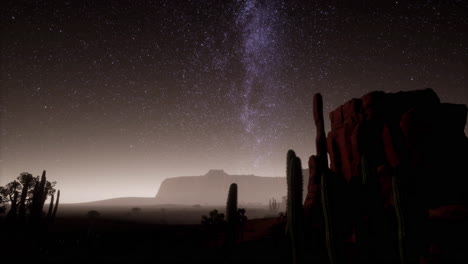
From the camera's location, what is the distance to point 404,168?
1902 cm

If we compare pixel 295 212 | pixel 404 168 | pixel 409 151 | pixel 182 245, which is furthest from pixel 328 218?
pixel 182 245

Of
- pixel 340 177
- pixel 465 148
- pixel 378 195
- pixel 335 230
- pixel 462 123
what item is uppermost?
pixel 462 123

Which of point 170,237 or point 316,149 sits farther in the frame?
point 170,237

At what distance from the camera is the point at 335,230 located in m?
7.65

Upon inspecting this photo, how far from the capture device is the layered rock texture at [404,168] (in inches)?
576

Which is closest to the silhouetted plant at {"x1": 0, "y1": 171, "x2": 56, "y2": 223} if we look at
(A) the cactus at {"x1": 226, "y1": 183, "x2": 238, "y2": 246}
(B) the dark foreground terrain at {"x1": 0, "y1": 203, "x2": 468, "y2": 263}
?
(B) the dark foreground terrain at {"x1": 0, "y1": 203, "x2": 468, "y2": 263}

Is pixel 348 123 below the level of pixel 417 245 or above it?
above

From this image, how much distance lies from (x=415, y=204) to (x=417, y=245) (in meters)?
3.73

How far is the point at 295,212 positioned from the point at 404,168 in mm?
15833

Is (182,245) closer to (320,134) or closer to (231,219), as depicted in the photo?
(320,134)

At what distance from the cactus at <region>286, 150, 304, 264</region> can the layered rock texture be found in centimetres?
605

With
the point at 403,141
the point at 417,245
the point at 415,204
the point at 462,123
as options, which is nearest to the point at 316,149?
the point at 403,141

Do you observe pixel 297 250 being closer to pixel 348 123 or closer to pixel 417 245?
pixel 417 245

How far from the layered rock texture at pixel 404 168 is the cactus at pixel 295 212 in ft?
19.9
